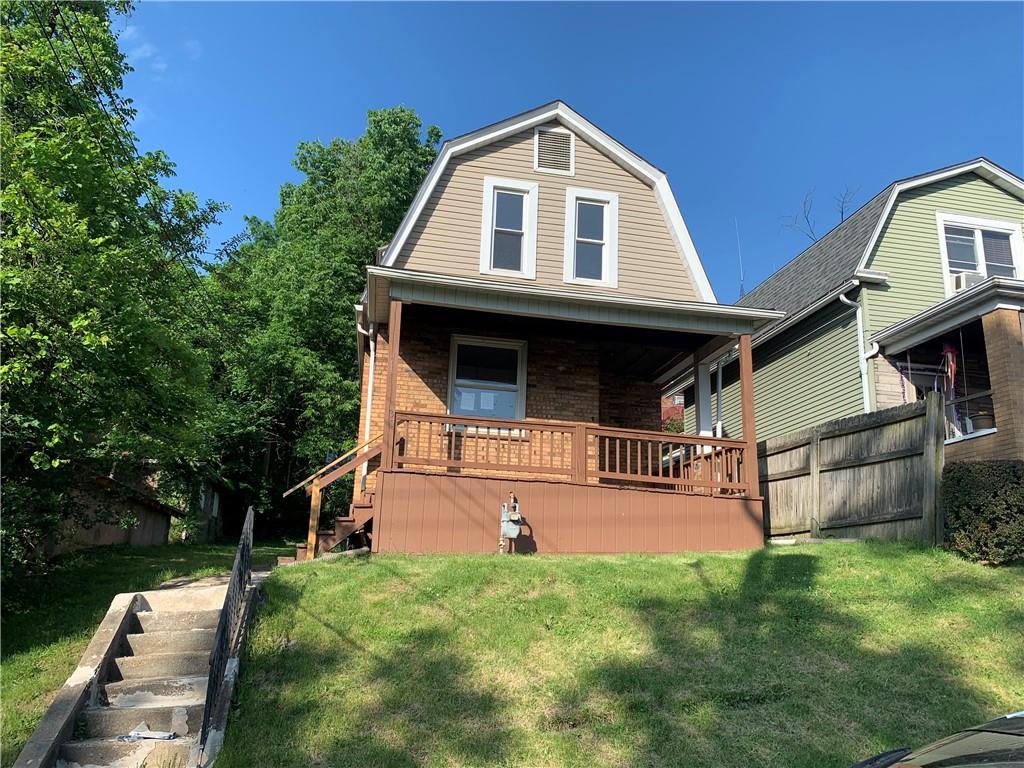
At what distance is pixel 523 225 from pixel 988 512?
321 inches

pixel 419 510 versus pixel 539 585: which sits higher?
pixel 419 510

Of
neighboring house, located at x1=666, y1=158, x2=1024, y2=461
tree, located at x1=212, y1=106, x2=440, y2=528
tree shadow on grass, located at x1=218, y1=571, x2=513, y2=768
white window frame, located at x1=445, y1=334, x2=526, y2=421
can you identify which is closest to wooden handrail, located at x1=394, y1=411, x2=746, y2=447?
neighboring house, located at x1=666, y1=158, x2=1024, y2=461

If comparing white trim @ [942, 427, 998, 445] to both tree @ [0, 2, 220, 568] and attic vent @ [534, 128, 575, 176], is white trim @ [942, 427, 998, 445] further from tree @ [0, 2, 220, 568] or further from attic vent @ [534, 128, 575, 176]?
tree @ [0, 2, 220, 568]

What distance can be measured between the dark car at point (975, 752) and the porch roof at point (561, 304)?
8457 mm

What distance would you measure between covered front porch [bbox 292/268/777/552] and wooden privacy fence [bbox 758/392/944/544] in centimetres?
125

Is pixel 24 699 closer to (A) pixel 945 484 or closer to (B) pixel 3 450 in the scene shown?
(B) pixel 3 450

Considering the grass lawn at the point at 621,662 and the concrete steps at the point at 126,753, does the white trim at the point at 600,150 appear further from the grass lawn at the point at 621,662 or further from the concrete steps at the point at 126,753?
the concrete steps at the point at 126,753

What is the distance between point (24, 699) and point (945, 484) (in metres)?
10.3

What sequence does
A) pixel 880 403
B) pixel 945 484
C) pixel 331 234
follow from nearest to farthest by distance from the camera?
pixel 945 484
pixel 880 403
pixel 331 234

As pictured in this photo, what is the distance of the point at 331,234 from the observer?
26484mm

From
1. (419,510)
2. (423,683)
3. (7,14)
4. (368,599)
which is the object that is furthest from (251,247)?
(423,683)

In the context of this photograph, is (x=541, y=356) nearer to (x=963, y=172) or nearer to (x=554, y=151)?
(x=554, y=151)

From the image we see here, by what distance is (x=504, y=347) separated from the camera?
43.2 ft

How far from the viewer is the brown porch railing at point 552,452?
10633mm
